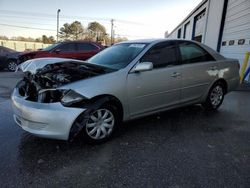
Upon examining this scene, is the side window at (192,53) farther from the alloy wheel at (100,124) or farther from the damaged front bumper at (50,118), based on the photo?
the damaged front bumper at (50,118)

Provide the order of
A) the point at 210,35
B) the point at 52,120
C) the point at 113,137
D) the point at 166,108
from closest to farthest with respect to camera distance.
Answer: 1. the point at 52,120
2. the point at 113,137
3. the point at 166,108
4. the point at 210,35

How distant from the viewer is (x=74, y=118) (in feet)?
8.84

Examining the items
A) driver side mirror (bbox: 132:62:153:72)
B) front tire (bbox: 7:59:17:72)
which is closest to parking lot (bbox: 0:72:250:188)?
driver side mirror (bbox: 132:62:153:72)

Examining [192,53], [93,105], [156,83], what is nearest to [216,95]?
[192,53]

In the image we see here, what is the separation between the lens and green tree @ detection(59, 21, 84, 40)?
63.6m

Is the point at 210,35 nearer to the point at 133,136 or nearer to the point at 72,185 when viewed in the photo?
the point at 133,136

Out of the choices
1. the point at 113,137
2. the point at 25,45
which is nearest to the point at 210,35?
the point at 113,137

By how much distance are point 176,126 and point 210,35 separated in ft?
35.2

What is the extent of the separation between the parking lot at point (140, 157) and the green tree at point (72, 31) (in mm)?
63901

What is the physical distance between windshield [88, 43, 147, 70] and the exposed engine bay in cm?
45

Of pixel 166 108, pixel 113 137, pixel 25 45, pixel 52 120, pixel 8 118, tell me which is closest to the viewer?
pixel 52 120

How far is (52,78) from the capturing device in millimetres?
2906

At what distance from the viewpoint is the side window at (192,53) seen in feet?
13.3

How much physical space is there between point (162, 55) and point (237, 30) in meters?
7.19
